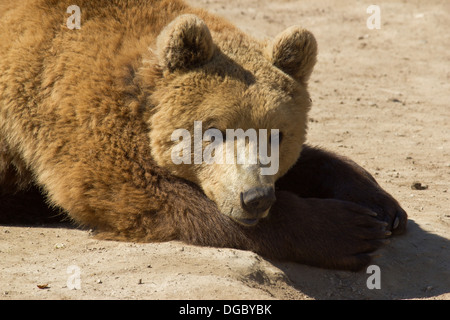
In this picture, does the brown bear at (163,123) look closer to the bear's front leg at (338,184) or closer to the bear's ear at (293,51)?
the bear's ear at (293,51)

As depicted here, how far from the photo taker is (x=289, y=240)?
5.08m

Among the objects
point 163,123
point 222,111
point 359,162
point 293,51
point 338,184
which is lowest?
point 359,162

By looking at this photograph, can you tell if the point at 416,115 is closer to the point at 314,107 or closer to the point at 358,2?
the point at 314,107

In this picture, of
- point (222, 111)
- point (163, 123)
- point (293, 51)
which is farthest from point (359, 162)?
point (163, 123)

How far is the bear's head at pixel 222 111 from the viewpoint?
4.90m

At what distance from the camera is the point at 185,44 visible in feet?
16.5

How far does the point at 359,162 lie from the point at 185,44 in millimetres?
3346

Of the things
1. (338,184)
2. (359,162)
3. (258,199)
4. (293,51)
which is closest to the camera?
(258,199)

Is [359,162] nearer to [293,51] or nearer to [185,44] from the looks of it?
[293,51]

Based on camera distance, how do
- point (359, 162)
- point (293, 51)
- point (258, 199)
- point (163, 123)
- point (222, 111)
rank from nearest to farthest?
point (258, 199), point (222, 111), point (163, 123), point (293, 51), point (359, 162)

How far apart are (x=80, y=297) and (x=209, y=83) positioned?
185 cm

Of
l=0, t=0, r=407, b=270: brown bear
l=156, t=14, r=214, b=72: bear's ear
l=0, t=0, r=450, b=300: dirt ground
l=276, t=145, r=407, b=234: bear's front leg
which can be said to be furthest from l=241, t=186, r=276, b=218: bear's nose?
l=276, t=145, r=407, b=234: bear's front leg

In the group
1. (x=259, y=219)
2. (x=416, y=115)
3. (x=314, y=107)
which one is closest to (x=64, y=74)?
(x=259, y=219)

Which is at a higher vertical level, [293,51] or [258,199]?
[293,51]
